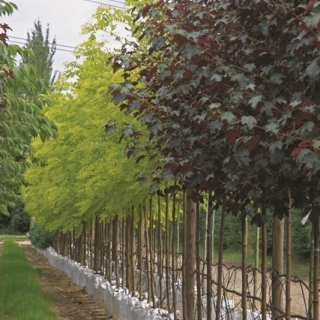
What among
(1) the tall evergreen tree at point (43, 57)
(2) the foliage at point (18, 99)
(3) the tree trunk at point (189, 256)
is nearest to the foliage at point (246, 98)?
(2) the foliage at point (18, 99)

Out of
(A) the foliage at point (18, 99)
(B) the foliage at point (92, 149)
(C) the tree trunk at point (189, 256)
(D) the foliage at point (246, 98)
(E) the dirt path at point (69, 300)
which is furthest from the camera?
(E) the dirt path at point (69, 300)

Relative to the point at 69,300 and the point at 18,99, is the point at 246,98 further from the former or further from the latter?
the point at 69,300

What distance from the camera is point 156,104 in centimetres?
619

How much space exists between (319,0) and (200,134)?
6.75ft

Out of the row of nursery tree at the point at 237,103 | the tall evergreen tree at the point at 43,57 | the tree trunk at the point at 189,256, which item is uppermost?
the tall evergreen tree at the point at 43,57

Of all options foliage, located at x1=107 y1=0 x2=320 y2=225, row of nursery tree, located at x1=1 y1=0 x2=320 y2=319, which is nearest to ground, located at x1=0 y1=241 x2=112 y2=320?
row of nursery tree, located at x1=1 y1=0 x2=320 y2=319

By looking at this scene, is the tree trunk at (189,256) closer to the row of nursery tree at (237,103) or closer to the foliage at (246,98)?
the row of nursery tree at (237,103)

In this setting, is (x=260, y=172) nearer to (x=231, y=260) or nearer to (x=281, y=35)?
(x=281, y=35)

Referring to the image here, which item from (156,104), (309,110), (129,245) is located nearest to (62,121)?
(129,245)

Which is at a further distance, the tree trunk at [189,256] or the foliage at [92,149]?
the foliage at [92,149]

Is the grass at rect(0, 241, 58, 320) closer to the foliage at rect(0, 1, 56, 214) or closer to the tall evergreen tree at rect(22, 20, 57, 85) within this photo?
the foliage at rect(0, 1, 56, 214)

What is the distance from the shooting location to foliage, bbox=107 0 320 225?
3566 mm

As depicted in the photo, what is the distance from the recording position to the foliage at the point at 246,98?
11.7 feet

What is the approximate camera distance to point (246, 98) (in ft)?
13.8
